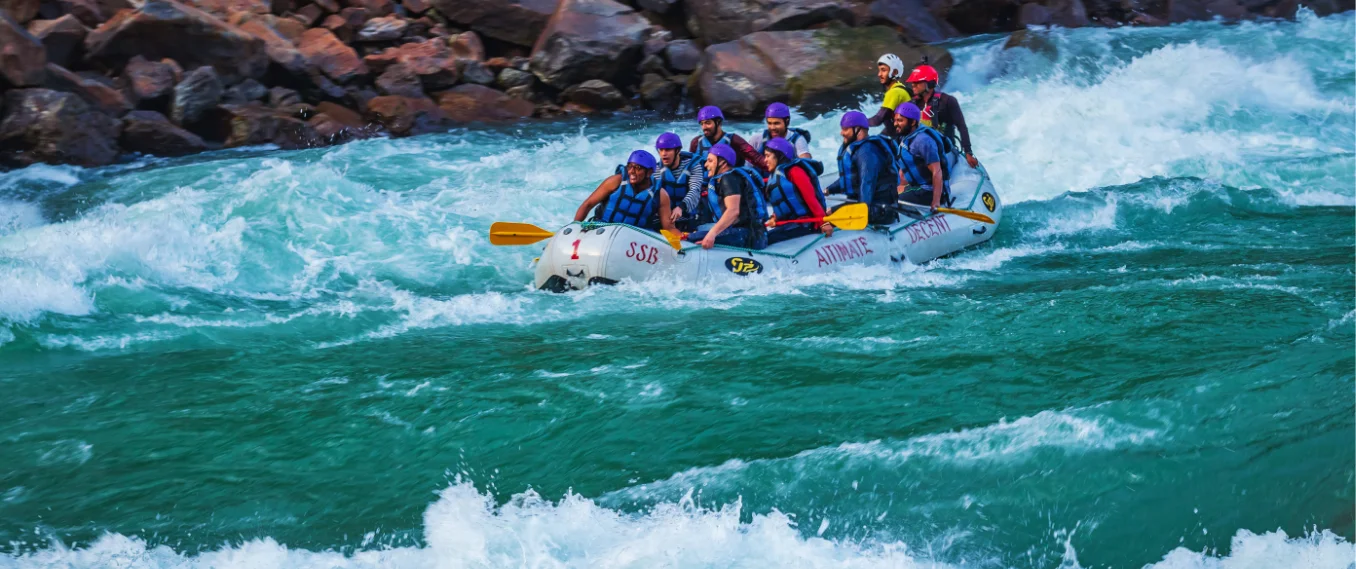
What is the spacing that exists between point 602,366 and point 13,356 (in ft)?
11.9

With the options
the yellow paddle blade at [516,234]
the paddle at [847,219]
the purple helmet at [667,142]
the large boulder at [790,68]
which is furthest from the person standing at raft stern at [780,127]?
the large boulder at [790,68]

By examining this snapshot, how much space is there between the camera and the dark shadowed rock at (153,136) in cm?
1307

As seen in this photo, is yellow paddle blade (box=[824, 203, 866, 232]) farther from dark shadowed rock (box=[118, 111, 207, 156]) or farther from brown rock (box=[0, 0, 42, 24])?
brown rock (box=[0, 0, 42, 24])

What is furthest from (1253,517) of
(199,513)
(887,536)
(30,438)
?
(30,438)

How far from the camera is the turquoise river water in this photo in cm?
462

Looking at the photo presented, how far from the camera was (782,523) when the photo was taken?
4688 mm

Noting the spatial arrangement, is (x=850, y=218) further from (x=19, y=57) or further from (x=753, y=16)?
(x=19, y=57)

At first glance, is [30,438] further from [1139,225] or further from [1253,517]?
[1139,225]

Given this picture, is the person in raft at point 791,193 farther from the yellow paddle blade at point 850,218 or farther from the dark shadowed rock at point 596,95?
the dark shadowed rock at point 596,95

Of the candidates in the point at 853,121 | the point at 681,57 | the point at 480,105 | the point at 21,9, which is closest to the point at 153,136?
the point at 21,9

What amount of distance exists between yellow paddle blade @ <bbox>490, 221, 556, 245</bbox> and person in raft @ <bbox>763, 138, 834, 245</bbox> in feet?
5.41

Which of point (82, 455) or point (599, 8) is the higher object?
point (599, 8)

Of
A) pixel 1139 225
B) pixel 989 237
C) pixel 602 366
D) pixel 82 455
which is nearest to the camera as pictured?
pixel 82 455

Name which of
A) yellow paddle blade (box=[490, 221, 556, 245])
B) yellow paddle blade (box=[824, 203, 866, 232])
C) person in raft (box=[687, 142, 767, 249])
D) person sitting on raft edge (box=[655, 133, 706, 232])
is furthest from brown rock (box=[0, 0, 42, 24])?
yellow paddle blade (box=[824, 203, 866, 232])
